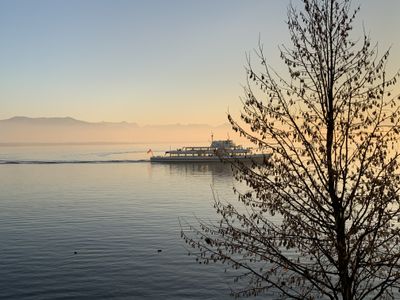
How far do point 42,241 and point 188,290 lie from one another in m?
24.3

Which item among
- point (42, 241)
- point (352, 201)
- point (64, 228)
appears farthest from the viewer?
point (64, 228)

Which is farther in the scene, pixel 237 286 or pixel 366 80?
pixel 237 286

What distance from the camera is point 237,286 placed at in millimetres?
35156

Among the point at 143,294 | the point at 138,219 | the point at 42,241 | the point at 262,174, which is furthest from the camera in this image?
the point at 138,219

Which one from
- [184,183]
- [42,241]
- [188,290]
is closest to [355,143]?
[188,290]

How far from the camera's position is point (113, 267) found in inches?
1585

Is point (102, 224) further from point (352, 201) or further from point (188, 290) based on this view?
point (352, 201)

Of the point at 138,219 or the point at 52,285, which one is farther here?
the point at 138,219

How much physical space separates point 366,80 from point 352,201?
13.8 feet

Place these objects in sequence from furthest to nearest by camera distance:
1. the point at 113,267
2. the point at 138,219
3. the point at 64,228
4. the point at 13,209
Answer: the point at 13,209 → the point at 138,219 → the point at 64,228 → the point at 113,267

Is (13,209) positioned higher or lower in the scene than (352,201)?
lower

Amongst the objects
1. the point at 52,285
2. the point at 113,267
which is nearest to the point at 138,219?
the point at 113,267

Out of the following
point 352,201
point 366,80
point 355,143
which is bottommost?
point 352,201

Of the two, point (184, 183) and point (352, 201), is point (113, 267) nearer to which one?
point (352, 201)
